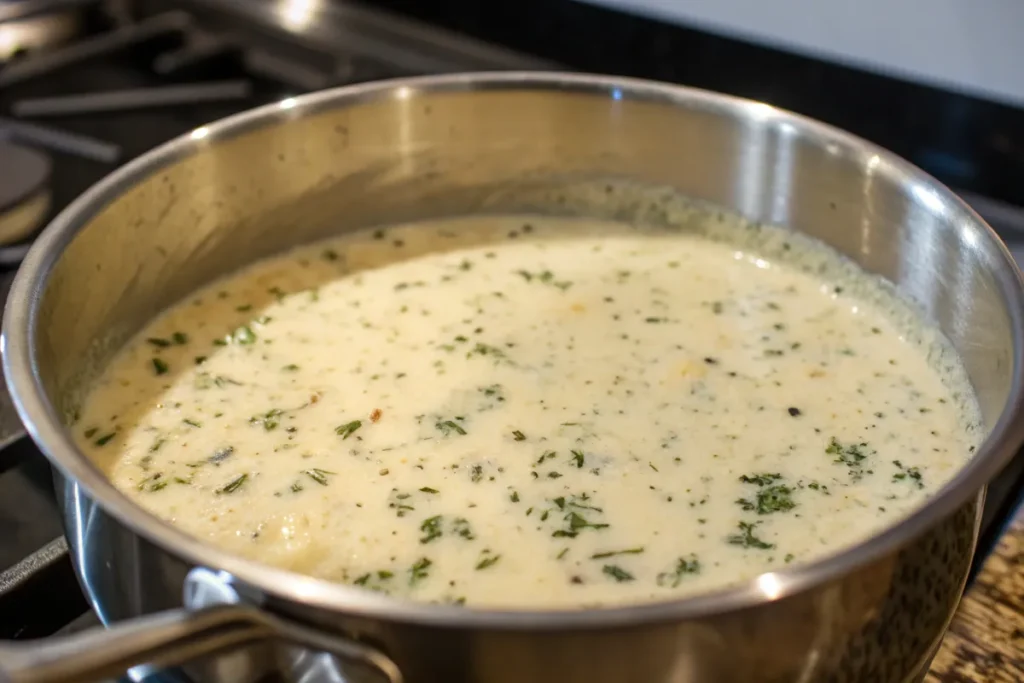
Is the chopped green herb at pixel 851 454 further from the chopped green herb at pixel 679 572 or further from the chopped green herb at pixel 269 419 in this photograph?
the chopped green herb at pixel 269 419

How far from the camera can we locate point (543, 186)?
1492mm

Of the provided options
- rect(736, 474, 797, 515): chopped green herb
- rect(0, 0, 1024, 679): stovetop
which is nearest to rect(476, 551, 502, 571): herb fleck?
rect(736, 474, 797, 515): chopped green herb

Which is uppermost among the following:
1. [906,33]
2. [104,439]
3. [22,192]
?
[906,33]

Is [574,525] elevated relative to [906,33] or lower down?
lower down

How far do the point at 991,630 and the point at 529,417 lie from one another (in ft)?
1.54

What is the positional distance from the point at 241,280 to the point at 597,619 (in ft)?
3.06

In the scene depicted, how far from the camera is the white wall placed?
1400 millimetres

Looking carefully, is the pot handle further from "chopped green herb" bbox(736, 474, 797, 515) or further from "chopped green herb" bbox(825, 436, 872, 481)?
"chopped green herb" bbox(825, 436, 872, 481)

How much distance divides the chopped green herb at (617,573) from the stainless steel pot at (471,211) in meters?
0.20

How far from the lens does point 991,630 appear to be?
90 centimetres

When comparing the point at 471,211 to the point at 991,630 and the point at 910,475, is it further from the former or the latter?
the point at 991,630

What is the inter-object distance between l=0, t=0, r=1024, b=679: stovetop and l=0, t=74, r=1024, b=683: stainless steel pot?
0.86ft

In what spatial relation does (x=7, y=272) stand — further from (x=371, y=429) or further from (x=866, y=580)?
(x=866, y=580)

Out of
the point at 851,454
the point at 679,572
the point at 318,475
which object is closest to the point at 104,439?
the point at 318,475
